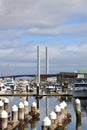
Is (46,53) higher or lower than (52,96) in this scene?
higher

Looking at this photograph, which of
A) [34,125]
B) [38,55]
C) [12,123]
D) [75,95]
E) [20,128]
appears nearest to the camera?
[12,123]

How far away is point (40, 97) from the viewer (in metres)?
85.9

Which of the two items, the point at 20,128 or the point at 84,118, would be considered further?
the point at 84,118

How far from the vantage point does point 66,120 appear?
41.7 metres

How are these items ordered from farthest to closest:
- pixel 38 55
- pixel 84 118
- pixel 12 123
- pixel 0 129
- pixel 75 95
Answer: pixel 38 55 → pixel 75 95 → pixel 84 118 → pixel 12 123 → pixel 0 129

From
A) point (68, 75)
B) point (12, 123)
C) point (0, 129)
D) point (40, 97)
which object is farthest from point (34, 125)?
point (68, 75)

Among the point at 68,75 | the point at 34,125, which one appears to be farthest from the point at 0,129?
the point at 68,75

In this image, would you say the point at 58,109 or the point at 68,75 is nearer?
the point at 58,109

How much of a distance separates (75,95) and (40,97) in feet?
22.4

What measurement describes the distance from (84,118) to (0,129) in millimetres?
18921

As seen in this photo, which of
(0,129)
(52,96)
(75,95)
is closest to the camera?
(0,129)

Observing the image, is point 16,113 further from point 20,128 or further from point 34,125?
point 34,125

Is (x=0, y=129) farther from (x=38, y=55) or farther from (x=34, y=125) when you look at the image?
(x=38, y=55)

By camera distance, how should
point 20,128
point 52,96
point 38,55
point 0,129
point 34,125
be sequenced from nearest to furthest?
point 0,129 < point 20,128 < point 34,125 < point 52,96 < point 38,55
